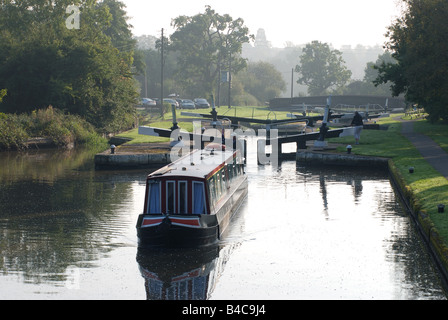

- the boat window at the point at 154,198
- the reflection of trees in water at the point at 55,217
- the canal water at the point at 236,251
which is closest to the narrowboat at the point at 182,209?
the boat window at the point at 154,198

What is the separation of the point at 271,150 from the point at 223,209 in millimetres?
22075

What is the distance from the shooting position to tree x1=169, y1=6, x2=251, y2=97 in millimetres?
115188

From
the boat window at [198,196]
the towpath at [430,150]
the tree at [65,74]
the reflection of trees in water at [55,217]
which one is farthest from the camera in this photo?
the tree at [65,74]

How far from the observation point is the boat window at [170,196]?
787 inches

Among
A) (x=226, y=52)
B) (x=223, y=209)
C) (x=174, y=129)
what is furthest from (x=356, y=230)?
(x=226, y=52)

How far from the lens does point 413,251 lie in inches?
765

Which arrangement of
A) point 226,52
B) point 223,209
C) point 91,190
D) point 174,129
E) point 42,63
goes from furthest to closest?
point 226,52 → point 42,63 → point 174,129 → point 91,190 → point 223,209

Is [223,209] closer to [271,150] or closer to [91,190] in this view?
[91,190]

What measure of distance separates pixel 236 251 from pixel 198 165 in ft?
13.2

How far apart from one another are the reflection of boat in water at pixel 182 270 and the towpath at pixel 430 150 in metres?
13.2

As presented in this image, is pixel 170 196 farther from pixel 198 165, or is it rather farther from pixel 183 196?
pixel 198 165

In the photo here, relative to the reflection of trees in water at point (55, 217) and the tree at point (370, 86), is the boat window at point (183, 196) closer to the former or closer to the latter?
the reflection of trees in water at point (55, 217)

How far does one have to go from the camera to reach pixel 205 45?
11900 centimetres

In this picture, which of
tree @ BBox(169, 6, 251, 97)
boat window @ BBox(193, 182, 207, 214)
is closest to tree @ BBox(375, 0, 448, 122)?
boat window @ BBox(193, 182, 207, 214)
